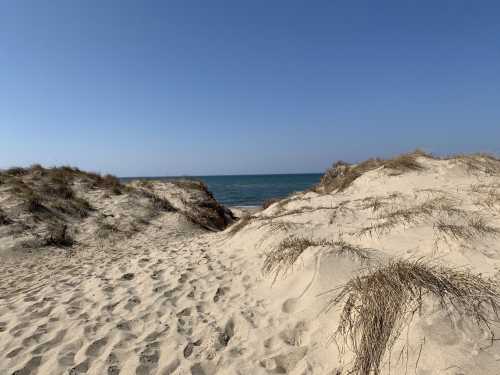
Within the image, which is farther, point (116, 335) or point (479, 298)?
point (116, 335)

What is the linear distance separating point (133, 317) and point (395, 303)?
320 cm

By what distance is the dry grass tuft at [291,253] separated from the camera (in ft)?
14.7

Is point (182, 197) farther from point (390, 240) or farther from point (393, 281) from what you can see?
point (393, 281)

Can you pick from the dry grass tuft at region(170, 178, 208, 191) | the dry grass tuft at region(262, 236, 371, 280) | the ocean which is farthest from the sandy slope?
the ocean

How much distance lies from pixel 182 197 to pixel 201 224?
142 inches

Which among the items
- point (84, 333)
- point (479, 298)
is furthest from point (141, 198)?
point (479, 298)

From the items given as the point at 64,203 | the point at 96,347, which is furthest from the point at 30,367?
the point at 64,203

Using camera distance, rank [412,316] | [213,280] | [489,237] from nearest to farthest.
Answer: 1. [412,316]
2. [489,237]
3. [213,280]

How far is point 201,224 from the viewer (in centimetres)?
1383

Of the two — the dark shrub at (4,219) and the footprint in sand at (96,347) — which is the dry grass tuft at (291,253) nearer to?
the footprint in sand at (96,347)

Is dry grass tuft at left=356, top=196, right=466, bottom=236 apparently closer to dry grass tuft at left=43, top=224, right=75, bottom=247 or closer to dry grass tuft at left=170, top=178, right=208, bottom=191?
dry grass tuft at left=43, top=224, right=75, bottom=247

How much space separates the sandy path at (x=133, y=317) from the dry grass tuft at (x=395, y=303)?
103 centimetres

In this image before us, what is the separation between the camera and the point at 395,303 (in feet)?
9.06

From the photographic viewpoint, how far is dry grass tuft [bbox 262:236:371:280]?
4.48 metres
